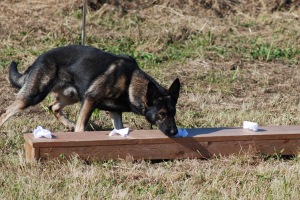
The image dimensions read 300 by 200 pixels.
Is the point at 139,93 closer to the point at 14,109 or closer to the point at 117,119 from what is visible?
the point at 117,119

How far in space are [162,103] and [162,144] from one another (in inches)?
20.4

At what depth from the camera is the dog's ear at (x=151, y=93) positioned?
7.24 metres

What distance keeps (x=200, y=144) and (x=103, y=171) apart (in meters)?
1.11

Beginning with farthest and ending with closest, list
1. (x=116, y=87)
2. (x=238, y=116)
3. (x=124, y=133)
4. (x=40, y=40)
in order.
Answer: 1. (x=40, y=40)
2. (x=238, y=116)
3. (x=116, y=87)
4. (x=124, y=133)

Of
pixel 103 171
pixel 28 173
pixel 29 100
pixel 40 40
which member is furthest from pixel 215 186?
pixel 40 40

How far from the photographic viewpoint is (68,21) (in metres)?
12.8

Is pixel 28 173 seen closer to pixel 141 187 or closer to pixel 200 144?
pixel 141 187

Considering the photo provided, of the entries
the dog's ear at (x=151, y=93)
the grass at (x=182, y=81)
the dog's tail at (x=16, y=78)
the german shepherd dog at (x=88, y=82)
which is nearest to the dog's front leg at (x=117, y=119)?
the german shepherd dog at (x=88, y=82)

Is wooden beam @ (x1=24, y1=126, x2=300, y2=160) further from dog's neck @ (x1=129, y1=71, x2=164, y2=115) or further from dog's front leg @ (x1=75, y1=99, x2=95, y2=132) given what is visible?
dog's front leg @ (x1=75, y1=99, x2=95, y2=132)

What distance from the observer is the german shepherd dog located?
25.4ft

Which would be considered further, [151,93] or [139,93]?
[139,93]

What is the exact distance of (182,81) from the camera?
10.8 m

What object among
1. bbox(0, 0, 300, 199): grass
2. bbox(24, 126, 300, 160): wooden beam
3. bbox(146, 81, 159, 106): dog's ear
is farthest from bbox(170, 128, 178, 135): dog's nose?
bbox(146, 81, 159, 106): dog's ear

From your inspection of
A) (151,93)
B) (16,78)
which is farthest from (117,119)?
(16,78)
